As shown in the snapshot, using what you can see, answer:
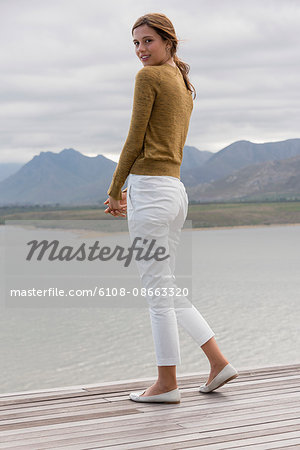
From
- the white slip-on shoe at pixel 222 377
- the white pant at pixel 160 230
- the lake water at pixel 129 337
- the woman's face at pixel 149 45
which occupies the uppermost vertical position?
the woman's face at pixel 149 45

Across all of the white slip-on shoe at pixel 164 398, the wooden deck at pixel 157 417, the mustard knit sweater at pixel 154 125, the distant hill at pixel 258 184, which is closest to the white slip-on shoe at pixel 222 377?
the wooden deck at pixel 157 417

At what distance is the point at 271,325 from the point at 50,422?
6933mm

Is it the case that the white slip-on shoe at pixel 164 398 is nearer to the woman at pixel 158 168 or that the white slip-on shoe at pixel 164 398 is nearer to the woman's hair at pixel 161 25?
the woman at pixel 158 168

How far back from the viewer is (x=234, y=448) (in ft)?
6.60

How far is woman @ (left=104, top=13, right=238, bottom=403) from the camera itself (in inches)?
95.0

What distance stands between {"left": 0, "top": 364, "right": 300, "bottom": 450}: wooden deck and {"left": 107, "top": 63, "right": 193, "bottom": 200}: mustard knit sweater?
79 centimetres

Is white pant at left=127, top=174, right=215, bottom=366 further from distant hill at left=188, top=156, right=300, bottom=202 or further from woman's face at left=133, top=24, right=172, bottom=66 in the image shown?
distant hill at left=188, top=156, right=300, bottom=202

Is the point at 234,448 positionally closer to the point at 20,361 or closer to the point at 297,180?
the point at 20,361

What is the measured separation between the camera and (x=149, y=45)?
96.2 inches

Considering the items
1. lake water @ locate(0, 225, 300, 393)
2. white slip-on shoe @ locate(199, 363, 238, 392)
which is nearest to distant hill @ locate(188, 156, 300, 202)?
lake water @ locate(0, 225, 300, 393)

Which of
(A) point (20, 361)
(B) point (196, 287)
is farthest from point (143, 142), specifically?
(B) point (196, 287)

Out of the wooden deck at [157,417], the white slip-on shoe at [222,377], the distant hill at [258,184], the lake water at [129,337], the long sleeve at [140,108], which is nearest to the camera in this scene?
the wooden deck at [157,417]

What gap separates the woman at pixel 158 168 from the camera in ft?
7.91

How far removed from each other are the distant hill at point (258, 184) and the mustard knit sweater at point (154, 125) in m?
104
